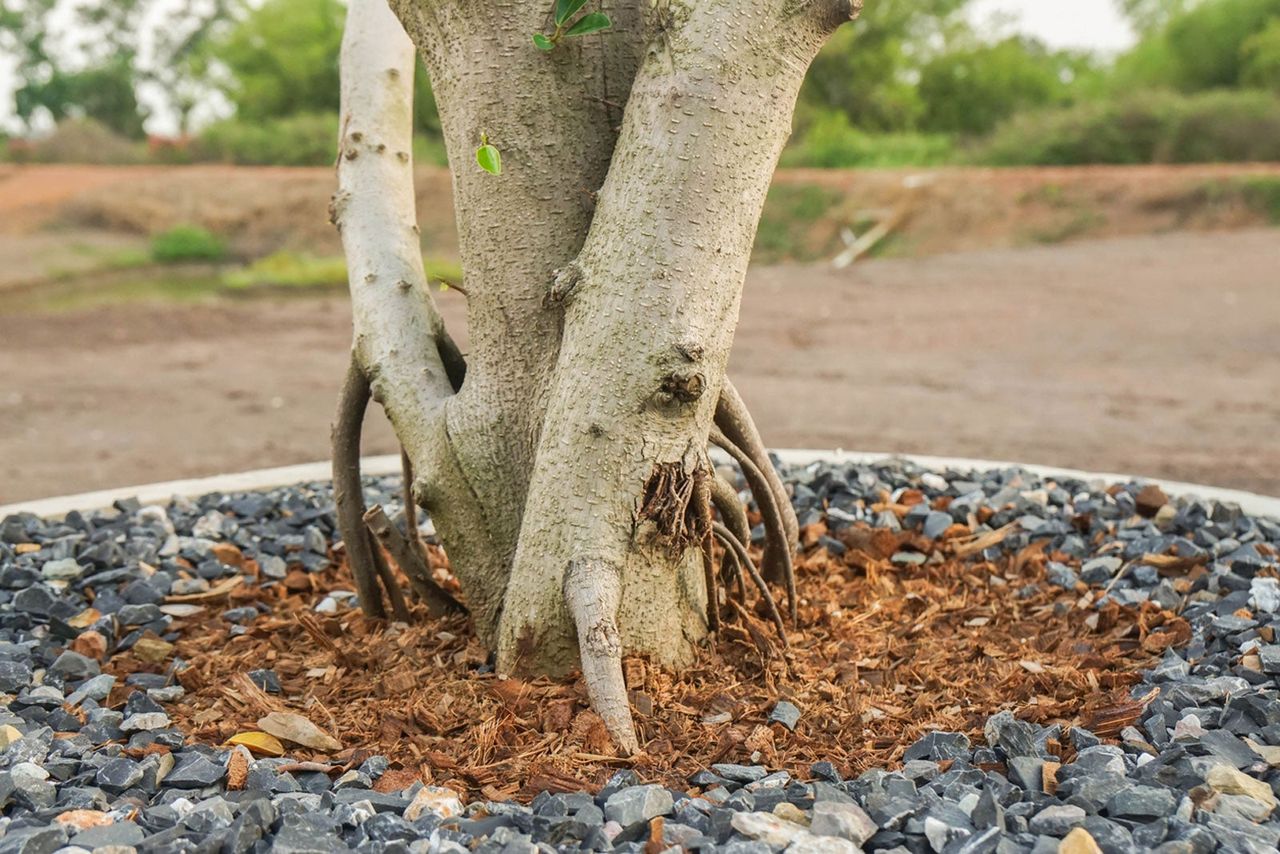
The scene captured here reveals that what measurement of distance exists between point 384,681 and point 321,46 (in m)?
25.1

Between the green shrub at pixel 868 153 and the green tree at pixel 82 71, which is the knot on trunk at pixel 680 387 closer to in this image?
the green shrub at pixel 868 153

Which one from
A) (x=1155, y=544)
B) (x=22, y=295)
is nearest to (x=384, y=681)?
(x=1155, y=544)

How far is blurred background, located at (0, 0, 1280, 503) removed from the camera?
261 inches

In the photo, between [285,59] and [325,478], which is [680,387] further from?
[285,59]

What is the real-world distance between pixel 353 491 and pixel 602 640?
900mm

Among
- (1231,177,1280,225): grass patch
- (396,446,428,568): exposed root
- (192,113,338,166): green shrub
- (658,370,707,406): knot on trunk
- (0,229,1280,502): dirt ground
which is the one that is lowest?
(0,229,1280,502): dirt ground

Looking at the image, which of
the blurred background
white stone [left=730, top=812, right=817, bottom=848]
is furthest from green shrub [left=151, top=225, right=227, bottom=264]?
white stone [left=730, top=812, right=817, bottom=848]

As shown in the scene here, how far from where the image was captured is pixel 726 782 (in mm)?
1853

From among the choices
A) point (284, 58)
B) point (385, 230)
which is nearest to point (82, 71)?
point (284, 58)

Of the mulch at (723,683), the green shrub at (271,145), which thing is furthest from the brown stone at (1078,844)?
the green shrub at (271,145)

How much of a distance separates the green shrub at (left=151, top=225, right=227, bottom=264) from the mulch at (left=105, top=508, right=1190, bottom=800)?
13.7 meters

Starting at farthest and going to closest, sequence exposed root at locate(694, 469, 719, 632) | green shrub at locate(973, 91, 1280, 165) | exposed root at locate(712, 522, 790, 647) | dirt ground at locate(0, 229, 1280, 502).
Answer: green shrub at locate(973, 91, 1280, 165) → dirt ground at locate(0, 229, 1280, 502) → exposed root at locate(712, 522, 790, 647) → exposed root at locate(694, 469, 719, 632)

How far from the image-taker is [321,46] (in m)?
25.0

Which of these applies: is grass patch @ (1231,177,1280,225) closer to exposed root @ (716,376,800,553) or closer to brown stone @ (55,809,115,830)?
exposed root @ (716,376,800,553)
